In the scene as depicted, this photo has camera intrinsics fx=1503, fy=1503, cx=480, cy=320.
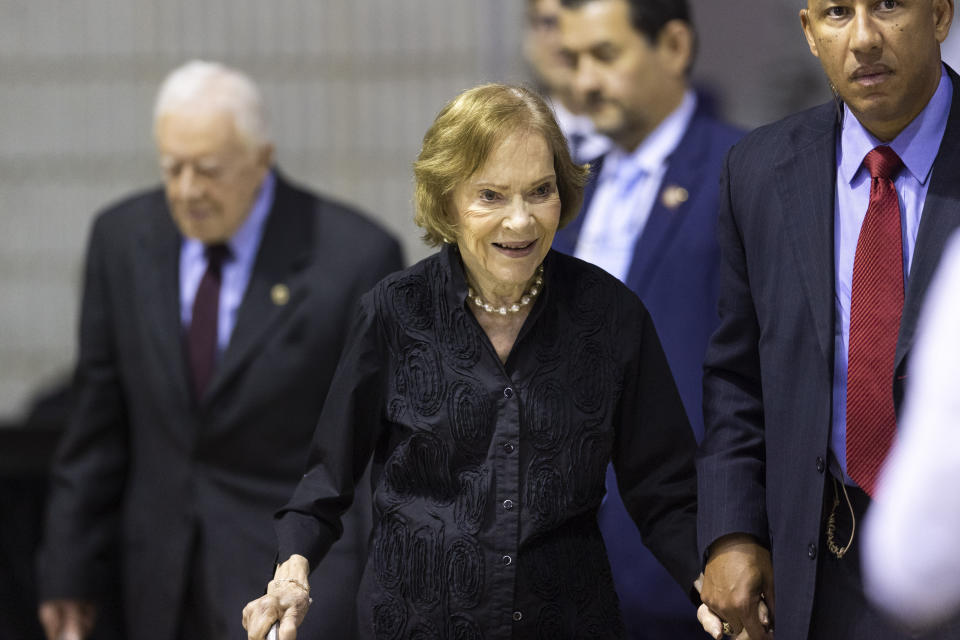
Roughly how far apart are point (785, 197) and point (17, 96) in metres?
4.39

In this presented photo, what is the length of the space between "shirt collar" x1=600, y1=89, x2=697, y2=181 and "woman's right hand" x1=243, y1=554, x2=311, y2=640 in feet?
5.13

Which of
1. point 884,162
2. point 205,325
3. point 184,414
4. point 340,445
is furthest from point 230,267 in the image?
point 884,162

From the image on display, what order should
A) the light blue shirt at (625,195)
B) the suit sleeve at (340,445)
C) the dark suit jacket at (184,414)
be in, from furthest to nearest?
1. the dark suit jacket at (184,414)
2. the light blue shirt at (625,195)
3. the suit sleeve at (340,445)

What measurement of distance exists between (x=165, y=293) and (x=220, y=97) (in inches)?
22.5

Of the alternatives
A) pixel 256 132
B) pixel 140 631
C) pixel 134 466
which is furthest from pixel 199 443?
pixel 256 132

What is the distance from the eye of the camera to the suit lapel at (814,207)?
8.38 ft

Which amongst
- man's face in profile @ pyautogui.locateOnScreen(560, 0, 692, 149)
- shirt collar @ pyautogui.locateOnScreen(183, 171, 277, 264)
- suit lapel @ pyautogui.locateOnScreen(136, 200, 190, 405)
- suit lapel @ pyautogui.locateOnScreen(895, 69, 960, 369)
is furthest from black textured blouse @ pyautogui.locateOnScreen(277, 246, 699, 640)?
shirt collar @ pyautogui.locateOnScreen(183, 171, 277, 264)

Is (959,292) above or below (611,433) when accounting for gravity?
above

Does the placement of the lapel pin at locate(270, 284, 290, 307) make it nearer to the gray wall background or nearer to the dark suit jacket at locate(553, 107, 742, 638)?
the dark suit jacket at locate(553, 107, 742, 638)

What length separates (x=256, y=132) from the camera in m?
4.27

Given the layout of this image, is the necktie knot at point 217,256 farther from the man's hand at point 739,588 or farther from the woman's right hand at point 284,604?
the man's hand at point 739,588

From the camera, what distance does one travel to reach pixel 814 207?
2621 millimetres

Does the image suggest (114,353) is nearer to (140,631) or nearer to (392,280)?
(140,631)

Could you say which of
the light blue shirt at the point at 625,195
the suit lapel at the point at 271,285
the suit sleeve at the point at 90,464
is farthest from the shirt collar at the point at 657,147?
the suit sleeve at the point at 90,464
